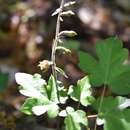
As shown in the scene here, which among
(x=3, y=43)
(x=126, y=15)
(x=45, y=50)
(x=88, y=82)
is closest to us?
(x=88, y=82)

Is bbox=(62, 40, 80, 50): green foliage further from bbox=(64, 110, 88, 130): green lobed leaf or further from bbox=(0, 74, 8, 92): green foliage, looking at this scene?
bbox=(64, 110, 88, 130): green lobed leaf

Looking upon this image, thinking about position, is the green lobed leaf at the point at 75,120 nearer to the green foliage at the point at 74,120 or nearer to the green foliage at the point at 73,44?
the green foliage at the point at 74,120

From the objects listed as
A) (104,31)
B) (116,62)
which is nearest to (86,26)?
(104,31)

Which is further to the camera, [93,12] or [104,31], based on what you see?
[93,12]

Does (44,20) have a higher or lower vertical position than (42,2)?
lower

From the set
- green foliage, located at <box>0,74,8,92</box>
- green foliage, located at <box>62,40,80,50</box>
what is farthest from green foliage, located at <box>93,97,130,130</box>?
green foliage, located at <box>62,40,80,50</box>

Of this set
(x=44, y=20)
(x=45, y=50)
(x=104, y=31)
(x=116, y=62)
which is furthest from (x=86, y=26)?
(x=116, y=62)

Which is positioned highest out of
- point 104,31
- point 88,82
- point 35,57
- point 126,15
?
point 126,15

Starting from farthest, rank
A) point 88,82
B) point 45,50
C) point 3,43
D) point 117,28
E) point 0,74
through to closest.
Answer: point 117,28, point 3,43, point 45,50, point 0,74, point 88,82

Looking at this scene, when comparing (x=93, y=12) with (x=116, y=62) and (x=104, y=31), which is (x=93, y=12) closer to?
(x=104, y=31)
